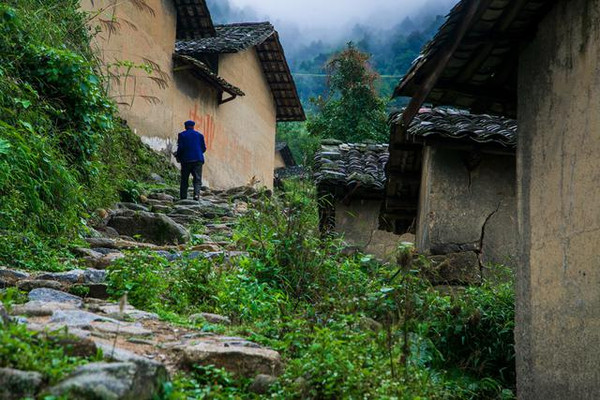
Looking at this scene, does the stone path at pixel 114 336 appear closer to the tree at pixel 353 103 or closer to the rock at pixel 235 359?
the rock at pixel 235 359

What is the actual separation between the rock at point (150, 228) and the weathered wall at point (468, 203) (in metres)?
3.32

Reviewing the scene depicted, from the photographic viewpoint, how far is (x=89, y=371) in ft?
8.80

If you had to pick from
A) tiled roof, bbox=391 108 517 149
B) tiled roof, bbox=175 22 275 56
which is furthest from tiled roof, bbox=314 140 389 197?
tiled roof, bbox=175 22 275 56

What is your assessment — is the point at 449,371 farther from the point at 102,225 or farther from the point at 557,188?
the point at 102,225

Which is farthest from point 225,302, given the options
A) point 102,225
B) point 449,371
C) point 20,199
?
point 102,225

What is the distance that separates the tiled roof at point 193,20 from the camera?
18906mm

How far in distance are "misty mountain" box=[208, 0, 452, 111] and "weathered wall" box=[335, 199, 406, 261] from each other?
133ft

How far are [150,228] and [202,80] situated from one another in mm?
10616

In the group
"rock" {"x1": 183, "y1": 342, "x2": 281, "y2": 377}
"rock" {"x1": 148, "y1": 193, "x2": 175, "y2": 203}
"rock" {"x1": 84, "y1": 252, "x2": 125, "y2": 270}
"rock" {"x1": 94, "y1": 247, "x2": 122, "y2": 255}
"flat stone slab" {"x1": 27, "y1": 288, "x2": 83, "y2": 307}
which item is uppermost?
"rock" {"x1": 148, "y1": 193, "x2": 175, "y2": 203}

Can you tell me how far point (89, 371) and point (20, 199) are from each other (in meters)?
4.67

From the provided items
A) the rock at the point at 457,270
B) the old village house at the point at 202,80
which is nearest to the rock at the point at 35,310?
the rock at the point at 457,270

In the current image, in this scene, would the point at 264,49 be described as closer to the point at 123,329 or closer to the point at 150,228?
the point at 150,228

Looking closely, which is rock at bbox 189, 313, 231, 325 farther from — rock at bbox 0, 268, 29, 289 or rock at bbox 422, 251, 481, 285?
rock at bbox 422, 251, 481, 285

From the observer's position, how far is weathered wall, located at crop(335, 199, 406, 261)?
1136cm
